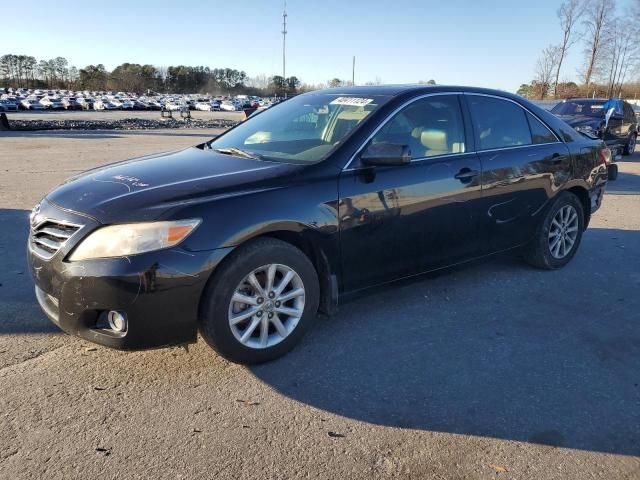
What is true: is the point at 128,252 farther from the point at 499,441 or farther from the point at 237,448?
the point at 499,441

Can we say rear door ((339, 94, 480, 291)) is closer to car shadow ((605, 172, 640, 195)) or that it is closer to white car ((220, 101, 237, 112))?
car shadow ((605, 172, 640, 195))

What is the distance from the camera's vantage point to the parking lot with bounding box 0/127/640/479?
251 cm

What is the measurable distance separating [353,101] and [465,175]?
1058mm

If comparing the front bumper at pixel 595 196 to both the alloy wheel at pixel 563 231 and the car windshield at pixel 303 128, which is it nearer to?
the alloy wheel at pixel 563 231

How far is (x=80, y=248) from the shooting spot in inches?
114

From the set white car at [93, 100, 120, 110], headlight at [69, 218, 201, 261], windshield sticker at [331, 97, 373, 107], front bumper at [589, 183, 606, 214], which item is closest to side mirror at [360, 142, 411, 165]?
windshield sticker at [331, 97, 373, 107]

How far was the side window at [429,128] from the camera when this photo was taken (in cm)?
391

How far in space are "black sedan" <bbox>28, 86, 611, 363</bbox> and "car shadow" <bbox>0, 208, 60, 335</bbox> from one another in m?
0.74

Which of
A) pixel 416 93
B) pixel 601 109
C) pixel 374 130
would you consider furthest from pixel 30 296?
pixel 601 109

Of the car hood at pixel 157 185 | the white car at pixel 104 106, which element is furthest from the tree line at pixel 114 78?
the car hood at pixel 157 185

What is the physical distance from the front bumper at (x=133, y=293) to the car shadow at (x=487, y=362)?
67 centimetres

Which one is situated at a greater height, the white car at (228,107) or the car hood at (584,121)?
the car hood at (584,121)

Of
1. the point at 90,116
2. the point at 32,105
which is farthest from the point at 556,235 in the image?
the point at 32,105

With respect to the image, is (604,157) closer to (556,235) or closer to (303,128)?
(556,235)
